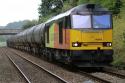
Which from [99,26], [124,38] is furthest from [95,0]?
[99,26]

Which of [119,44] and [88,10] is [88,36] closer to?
[88,10]

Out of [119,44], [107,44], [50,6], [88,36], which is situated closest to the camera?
[88,36]

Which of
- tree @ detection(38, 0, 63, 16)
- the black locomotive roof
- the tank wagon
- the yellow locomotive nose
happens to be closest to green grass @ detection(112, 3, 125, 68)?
the tank wagon

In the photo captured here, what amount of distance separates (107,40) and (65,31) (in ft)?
6.57

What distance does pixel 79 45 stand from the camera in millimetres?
18047

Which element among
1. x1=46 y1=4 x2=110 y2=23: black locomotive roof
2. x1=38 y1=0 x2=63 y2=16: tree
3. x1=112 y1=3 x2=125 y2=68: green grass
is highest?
x1=38 y1=0 x2=63 y2=16: tree

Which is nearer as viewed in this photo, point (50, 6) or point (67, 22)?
point (67, 22)

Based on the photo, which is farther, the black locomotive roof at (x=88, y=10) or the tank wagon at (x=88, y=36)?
the black locomotive roof at (x=88, y=10)

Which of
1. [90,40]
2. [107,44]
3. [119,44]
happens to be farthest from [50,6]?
[90,40]

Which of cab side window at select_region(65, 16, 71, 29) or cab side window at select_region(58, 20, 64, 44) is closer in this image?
cab side window at select_region(65, 16, 71, 29)

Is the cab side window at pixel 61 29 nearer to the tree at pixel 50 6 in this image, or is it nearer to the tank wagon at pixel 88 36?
the tank wagon at pixel 88 36

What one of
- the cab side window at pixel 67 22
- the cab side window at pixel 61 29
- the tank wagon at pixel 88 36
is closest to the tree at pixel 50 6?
the cab side window at pixel 61 29

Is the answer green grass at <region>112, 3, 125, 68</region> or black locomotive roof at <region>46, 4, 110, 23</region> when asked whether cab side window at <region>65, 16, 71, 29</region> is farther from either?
green grass at <region>112, 3, 125, 68</region>

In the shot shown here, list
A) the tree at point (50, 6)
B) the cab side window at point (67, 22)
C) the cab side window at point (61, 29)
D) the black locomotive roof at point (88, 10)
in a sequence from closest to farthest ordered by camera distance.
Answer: the cab side window at point (67, 22) < the black locomotive roof at point (88, 10) < the cab side window at point (61, 29) < the tree at point (50, 6)
